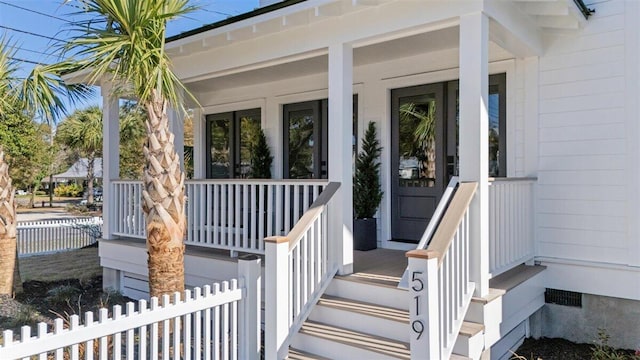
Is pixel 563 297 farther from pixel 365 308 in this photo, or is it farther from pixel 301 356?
pixel 301 356

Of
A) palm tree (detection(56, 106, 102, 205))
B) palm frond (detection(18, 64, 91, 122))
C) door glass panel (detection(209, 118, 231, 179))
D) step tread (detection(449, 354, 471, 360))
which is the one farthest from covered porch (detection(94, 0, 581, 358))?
palm tree (detection(56, 106, 102, 205))

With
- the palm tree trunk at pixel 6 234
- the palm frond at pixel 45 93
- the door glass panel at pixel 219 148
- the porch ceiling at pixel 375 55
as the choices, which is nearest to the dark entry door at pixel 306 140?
the porch ceiling at pixel 375 55

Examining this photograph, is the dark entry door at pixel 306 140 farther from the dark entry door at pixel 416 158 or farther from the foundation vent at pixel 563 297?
the foundation vent at pixel 563 297

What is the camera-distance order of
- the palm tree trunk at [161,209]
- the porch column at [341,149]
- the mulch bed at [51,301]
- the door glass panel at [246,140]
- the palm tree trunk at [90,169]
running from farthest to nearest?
the palm tree trunk at [90,169] < the door glass panel at [246,140] < the mulch bed at [51,301] < the porch column at [341,149] < the palm tree trunk at [161,209]

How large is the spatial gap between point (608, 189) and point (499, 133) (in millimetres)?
1332

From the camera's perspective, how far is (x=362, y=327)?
3.98m

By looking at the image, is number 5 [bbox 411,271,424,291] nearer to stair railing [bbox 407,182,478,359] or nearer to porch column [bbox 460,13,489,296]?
stair railing [bbox 407,182,478,359]

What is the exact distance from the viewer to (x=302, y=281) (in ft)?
13.6

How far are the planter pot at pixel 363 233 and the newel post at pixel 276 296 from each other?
7.88ft

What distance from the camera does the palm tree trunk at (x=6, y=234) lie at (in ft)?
20.9

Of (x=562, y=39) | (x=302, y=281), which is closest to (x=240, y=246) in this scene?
(x=302, y=281)

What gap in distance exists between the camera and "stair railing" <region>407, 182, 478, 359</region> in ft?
10.0

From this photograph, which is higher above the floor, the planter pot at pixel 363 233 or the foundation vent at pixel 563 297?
the planter pot at pixel 363 233

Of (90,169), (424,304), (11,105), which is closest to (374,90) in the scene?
(424,304)
